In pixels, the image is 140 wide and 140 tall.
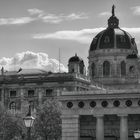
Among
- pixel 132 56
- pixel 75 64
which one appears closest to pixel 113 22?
pixel 132 56

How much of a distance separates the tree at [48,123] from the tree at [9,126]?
4.71 m

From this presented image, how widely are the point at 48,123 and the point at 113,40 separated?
74.3 meters

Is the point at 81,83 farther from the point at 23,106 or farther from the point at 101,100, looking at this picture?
the point at 101,100

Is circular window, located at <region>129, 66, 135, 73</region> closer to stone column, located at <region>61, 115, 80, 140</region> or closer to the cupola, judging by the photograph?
the cupola

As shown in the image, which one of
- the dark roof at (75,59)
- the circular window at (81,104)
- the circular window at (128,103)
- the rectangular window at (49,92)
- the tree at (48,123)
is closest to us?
the circular window at (128,103)

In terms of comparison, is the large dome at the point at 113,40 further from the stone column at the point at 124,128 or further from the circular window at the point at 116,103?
the stone column at the point at 124,128

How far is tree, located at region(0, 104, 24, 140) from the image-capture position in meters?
117

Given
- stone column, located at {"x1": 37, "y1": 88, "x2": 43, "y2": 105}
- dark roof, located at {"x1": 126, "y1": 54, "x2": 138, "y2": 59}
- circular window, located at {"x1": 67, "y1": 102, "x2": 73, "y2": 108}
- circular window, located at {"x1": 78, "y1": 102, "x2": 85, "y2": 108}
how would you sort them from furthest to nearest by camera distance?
1. dark roof, located at {"x1": 126, "y1": 54, "x2": 138, "y2": 59}
2. stone column, located at {"x1": 37, "y1": 88, "x2": 43, "y2": 105}
3. circular window, located at {"x1": 67, "y1": 102, "x2": 73, "y2": 108}
4. circular window, located at {"x1": 78, "y1": 102, "x2": 85, "y2": 108}

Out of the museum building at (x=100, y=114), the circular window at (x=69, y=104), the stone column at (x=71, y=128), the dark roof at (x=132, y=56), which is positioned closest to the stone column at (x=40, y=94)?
the dark roof at (x=132, y=56)

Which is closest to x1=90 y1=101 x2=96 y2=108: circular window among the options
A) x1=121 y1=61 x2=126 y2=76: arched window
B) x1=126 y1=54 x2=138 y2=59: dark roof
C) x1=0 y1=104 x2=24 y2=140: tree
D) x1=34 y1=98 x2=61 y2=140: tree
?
x1=34 y1=98 x2=61 y2=140: tree

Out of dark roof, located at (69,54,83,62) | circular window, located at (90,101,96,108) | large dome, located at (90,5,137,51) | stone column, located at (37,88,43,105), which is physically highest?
large dome, located at (90,5,137,51)

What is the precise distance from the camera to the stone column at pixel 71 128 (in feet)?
290

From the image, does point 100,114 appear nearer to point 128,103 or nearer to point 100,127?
point 100,127

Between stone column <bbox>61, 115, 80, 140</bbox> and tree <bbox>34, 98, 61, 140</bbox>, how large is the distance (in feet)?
78.6
